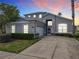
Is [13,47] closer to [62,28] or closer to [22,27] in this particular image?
[22,27]

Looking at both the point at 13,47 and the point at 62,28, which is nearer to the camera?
the point at 13,47

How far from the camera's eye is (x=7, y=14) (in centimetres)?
2564

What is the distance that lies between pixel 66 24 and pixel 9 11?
16.3 meters

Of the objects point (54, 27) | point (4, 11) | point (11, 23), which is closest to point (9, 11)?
point (4, 11)

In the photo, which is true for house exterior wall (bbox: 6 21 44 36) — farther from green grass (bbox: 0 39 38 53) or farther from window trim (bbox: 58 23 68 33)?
window trim (bbox: 58 23 68 33)

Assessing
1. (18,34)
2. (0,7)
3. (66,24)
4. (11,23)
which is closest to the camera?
(0,7)

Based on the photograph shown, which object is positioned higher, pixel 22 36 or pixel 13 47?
pixel 22 36

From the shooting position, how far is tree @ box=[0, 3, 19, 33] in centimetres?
2445

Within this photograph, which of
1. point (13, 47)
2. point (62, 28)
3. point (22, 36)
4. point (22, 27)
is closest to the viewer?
point (13, 47)

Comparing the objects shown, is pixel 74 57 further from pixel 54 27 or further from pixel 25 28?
pixel 54 27

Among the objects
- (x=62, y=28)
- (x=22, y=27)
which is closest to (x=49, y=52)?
(x=22, y=27)

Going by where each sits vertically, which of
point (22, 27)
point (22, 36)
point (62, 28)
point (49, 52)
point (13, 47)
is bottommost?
point (49, 52)

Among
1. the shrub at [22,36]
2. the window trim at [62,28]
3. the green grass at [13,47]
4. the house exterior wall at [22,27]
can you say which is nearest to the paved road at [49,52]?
the green grass at [13,47]

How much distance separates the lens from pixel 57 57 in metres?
11.1
